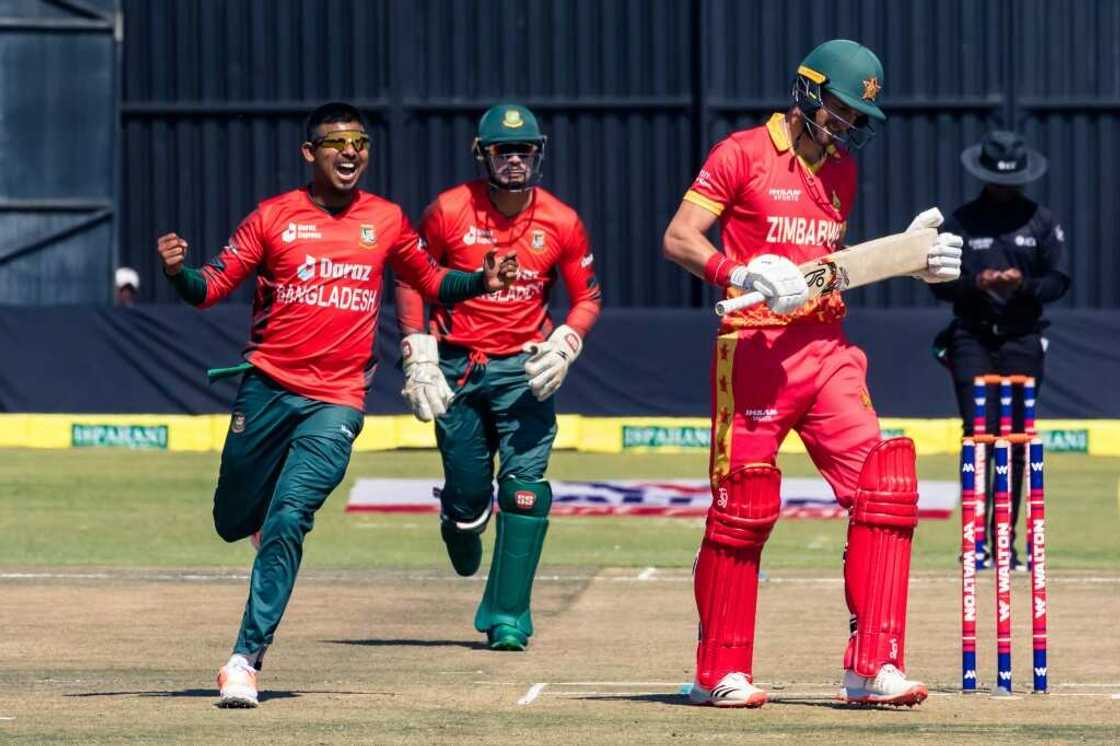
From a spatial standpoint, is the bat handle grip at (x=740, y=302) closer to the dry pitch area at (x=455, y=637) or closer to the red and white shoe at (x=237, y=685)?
the dry pitch area at (x=455, y=637)

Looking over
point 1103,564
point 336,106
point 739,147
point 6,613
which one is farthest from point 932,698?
point 1103,564

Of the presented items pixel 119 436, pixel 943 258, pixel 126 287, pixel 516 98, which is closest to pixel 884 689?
pixel 943 258

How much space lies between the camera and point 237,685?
7523 mm

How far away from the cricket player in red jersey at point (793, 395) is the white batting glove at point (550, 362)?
6.10ft

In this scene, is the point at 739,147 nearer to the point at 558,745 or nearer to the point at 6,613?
the point at 558,745

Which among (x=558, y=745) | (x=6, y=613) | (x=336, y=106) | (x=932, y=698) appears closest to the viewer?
(x=558, y=745)

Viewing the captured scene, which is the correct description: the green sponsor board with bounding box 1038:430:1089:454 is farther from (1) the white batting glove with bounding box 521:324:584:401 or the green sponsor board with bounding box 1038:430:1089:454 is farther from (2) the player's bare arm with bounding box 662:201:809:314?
(2) the player's bare arm with bounding box 662:201:809:314

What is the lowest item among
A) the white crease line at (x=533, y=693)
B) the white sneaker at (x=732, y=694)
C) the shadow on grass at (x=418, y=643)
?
the shadow on grass at (x=418, y=643)

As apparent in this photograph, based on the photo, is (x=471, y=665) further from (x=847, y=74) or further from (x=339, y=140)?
(x=847, y=74)

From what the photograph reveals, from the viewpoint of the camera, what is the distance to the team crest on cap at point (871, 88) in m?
7.81

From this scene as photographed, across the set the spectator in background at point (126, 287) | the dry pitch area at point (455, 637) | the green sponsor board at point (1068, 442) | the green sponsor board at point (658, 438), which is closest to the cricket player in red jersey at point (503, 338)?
the dry pitch area at point (455, 637)

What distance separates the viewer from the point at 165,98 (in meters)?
28.2

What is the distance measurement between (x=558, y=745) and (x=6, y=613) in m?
4.56

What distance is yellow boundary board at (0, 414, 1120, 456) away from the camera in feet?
65.8
